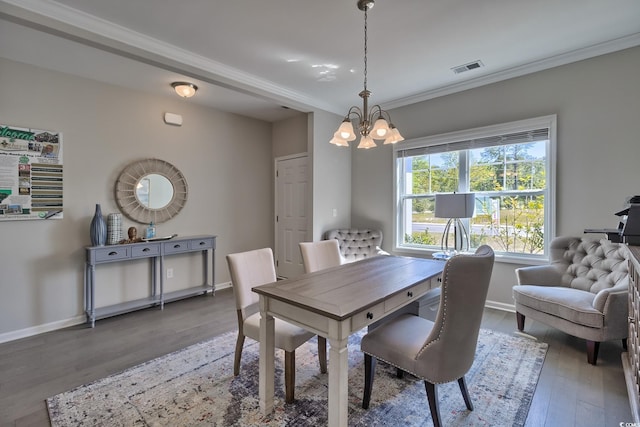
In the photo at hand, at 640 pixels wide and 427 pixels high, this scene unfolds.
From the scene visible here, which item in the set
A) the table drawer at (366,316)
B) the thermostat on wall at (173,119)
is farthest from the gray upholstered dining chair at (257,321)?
the thermostat on wall at (173,119)

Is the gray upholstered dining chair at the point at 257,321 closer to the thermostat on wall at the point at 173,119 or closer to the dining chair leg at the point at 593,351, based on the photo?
the dining chair leg at the point at 593,351

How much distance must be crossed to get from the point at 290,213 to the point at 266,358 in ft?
10.6

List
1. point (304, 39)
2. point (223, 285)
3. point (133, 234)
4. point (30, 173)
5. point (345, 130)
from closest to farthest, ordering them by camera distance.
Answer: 1. point (345, 130)
2. point (304, 39)
3. point (30, 173)
4. point (133, 234)
5. point (223, 285)

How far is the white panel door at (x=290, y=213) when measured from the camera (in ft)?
15.2

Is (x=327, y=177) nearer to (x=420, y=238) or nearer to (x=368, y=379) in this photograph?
(x=420, y=238)

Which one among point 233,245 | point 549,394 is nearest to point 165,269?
point 233,245

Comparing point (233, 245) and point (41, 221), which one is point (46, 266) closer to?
point (41, 221)

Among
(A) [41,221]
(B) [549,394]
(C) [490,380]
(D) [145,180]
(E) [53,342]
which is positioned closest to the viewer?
(B) [549,394]

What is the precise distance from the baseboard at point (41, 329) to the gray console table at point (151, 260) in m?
0.12

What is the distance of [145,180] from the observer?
3.71 metres

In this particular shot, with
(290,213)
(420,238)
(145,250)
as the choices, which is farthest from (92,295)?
(420,238)

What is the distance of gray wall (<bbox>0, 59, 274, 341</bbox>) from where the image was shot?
2.88 metres

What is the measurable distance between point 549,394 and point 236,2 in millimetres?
3520

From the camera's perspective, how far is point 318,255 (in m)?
2.62
